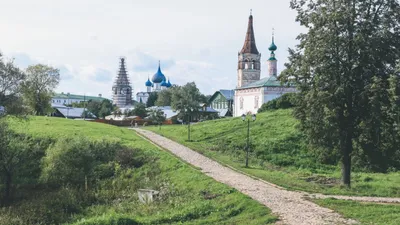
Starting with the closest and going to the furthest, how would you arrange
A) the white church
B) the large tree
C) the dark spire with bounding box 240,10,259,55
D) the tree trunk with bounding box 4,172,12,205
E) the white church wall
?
the large tree
the tree trunk with bounding box 4,172,12,205
the white church
the white church wall
the dark spire with bounding box 240,10,259,55

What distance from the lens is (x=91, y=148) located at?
1229 inches

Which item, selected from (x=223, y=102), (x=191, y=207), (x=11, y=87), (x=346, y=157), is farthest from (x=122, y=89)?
(x=191, y=207)

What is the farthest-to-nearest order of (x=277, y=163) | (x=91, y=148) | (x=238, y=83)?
(x=238, y=83)
(x=91, y=148)
(x=277, y=163)

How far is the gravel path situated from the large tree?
3741 mm

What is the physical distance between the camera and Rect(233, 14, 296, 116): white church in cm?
6325

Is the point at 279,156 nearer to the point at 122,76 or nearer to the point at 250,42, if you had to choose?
the point at 250,42

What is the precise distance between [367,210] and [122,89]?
12006cm

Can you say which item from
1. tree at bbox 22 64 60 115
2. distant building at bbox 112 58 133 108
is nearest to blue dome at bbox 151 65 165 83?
distant building at bbox 112 58 133 108

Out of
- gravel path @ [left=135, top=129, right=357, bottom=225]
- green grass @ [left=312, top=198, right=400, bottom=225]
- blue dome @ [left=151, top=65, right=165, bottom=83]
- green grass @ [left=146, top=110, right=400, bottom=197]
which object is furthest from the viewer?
blue dome @ [left=151, top=65, right=165, bottom=83]

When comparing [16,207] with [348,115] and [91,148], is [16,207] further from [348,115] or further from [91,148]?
[348,115]

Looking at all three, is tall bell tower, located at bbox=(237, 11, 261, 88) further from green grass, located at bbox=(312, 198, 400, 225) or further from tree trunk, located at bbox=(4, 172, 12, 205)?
green grass, located at bbox=(312, 198, 400, 225)

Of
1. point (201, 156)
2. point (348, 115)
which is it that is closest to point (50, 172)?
point (201, 156)

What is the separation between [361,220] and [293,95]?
8.33 metres

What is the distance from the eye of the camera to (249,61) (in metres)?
78.3
